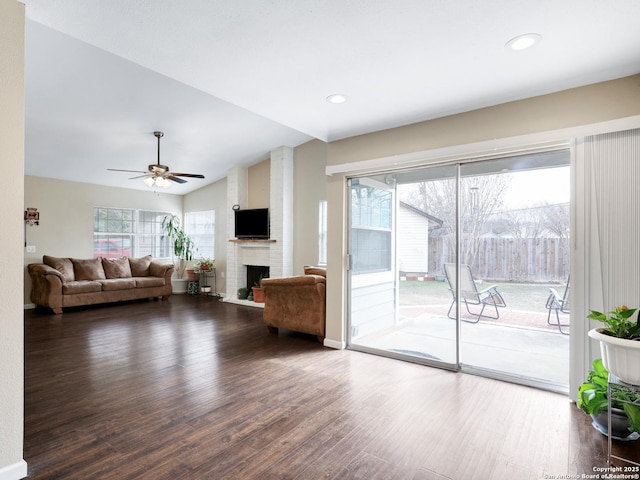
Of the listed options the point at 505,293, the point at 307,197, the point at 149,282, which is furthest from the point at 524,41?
the point at 149,282

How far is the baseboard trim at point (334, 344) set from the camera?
4035mm

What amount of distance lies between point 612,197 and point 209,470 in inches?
124

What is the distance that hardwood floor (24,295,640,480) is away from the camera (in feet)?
6.27

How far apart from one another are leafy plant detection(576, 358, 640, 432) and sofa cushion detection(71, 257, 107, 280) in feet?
24.5

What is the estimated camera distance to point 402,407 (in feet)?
8.52

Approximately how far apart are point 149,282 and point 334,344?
4.77 m

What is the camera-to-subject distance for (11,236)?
5.82 ft

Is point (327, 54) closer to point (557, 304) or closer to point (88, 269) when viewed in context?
point (557, 304)

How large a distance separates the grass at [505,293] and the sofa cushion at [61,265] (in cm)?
602

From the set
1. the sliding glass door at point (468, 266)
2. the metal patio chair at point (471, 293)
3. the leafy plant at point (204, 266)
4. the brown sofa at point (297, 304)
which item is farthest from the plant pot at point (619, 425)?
the leafy plant at point (204, 266)

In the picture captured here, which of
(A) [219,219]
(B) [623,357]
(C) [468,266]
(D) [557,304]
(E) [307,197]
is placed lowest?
(B) [623,357]

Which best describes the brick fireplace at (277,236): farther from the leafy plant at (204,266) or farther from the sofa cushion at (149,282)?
the sofa cushion at (149,282)

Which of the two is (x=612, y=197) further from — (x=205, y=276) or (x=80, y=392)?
(x=205, y=276)

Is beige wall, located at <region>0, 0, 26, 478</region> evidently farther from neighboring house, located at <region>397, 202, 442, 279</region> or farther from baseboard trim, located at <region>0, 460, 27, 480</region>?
neighboring house, located at <region>397, 202, 442, 279</region>
